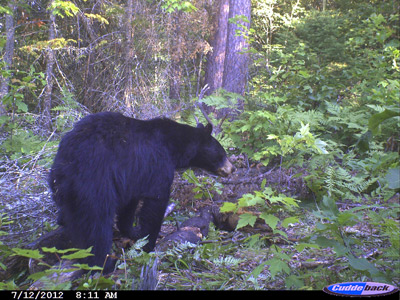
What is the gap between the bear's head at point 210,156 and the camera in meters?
4.21

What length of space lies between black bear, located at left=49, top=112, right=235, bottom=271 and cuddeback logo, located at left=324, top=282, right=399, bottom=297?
1.90 meters

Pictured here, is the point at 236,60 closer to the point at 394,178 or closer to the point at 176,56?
the point at 176,56

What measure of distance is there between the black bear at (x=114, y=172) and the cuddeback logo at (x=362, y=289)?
1.90 metres

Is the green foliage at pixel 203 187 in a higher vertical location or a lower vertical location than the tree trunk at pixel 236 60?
lower

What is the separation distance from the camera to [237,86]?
26.4 ft

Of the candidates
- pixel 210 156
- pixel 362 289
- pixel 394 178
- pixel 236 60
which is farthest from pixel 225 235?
pixel 236 60

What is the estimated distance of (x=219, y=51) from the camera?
9.22 m

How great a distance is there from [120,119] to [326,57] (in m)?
5.02

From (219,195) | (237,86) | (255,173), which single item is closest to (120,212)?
(219,195)

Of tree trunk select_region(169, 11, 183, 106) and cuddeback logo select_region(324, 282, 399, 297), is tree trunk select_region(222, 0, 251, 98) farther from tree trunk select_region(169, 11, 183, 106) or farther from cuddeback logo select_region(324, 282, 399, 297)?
cuddeback logo select_region(324, 282, 399, 297)

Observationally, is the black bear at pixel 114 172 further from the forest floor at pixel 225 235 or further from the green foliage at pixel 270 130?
the green foliage at pixel 270 130

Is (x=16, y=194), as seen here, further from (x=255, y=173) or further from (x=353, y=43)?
(x=353, y=43)

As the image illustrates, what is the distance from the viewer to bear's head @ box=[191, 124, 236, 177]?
13.8 feet

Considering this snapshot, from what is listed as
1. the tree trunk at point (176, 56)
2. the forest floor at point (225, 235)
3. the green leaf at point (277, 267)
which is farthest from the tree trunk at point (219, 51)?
the green leaf at point (277, 267)
